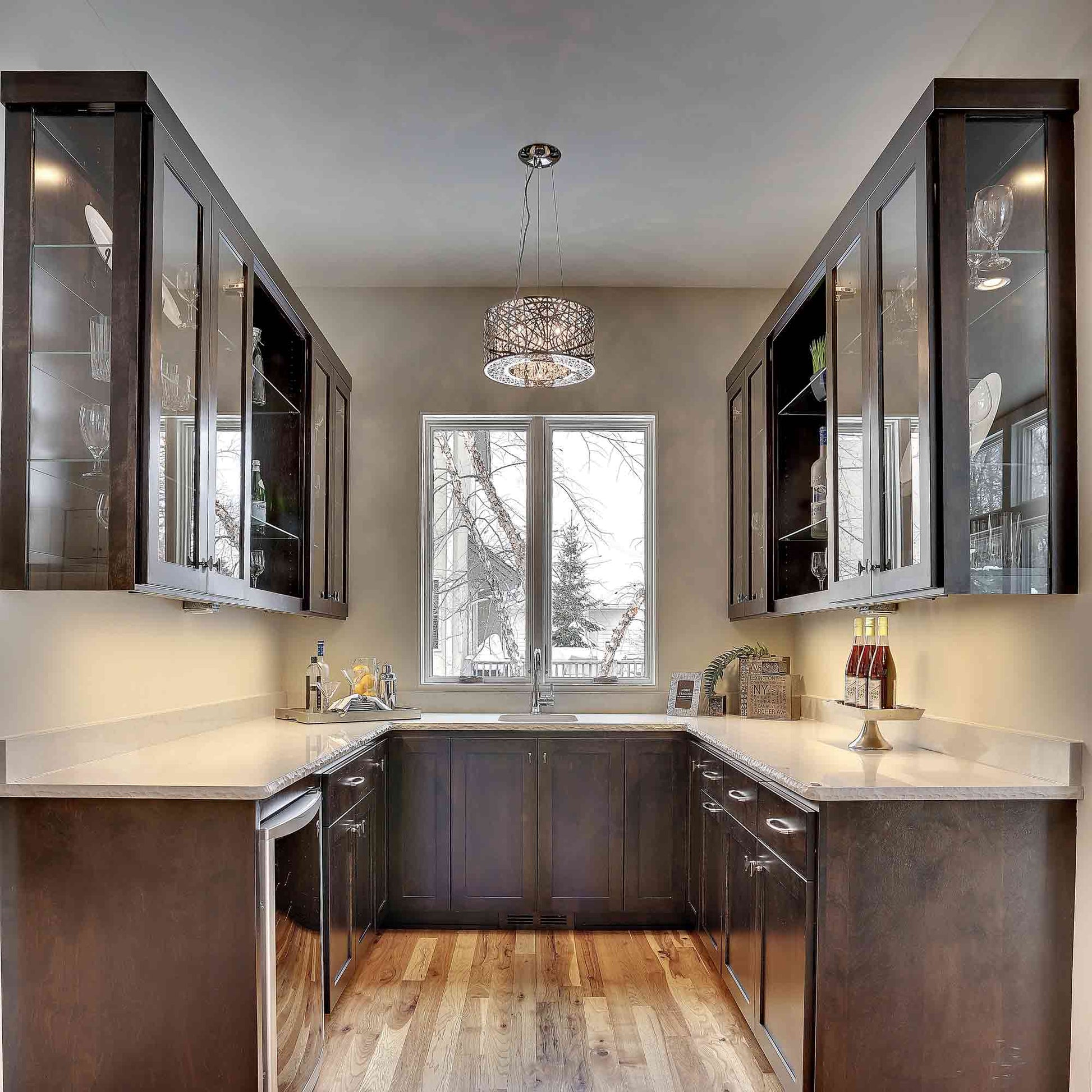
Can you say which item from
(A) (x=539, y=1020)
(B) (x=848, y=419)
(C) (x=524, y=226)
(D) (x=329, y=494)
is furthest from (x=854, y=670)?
(D) (x=329, y=494)

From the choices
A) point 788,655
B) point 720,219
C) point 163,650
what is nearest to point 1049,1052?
point 788,655

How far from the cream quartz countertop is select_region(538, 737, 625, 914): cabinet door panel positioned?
214 millimetres

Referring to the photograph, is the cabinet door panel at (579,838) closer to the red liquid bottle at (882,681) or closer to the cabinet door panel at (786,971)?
the cabinet door panel at (786,971)

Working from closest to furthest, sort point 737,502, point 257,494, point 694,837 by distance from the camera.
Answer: point 257,494
point 694,837
point 737,502

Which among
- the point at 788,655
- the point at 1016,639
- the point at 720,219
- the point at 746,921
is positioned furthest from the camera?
the point at 788,655

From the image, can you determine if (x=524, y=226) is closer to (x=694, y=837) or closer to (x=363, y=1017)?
(x=694, y=837)

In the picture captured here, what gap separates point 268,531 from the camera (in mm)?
3365

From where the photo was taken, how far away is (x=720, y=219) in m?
3.96

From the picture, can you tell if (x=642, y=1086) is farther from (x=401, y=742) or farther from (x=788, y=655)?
(x=788, y=655)

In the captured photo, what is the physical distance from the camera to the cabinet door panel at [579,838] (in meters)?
3.95

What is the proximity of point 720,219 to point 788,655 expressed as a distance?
2.10 meters

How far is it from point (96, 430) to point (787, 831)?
2.00 metres

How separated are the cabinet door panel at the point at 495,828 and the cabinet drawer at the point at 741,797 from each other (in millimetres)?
1001

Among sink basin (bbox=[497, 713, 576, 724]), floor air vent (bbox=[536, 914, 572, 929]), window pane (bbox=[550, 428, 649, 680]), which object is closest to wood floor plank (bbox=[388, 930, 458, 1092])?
floor air vent (bbox=[536, 914, 572, 929])
